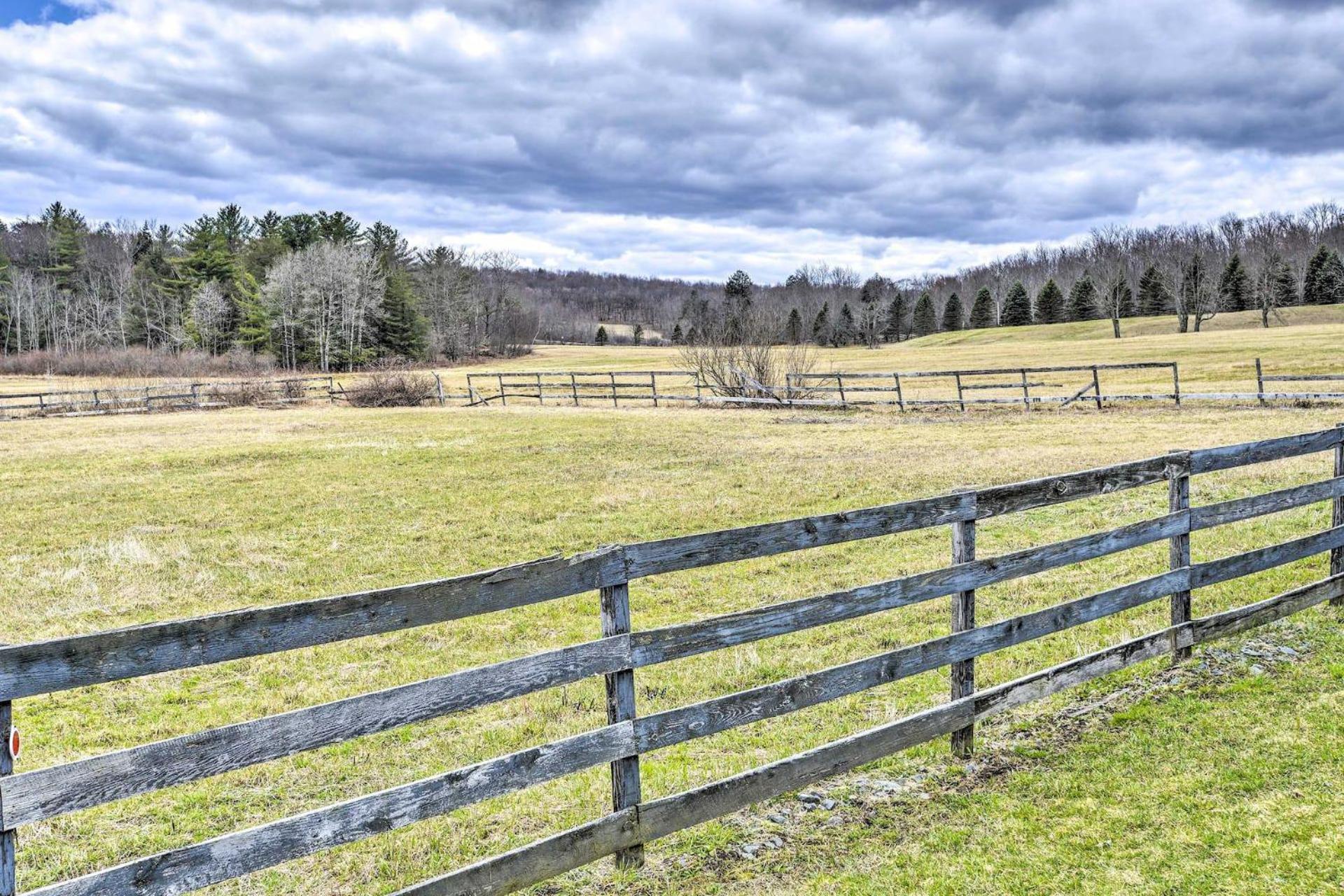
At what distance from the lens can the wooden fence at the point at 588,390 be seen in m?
38.0

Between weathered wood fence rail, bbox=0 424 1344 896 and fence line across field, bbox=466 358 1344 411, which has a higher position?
fence line across field, bbox=466 358 1344 411

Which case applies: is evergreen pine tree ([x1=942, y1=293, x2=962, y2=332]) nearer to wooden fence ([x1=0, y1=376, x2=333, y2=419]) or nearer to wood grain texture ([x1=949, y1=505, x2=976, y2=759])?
wooden fence ([x1=0, y1=376, x2=333, y2=419])

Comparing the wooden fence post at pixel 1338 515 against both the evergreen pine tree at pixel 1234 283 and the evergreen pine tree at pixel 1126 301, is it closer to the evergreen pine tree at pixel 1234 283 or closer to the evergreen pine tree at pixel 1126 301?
the evergreen pine tree at pixel 1126 301

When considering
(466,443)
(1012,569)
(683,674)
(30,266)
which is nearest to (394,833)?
(683,674)

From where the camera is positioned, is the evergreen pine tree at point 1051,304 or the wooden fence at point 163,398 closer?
the wooden fence at point 163,398

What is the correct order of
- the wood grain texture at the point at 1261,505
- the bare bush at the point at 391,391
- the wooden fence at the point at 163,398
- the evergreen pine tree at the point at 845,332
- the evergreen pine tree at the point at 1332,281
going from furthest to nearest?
the evergreen pine tree at the point at 845,332 < the evergreen pine tree at the point at 1332,281 < the bare bush at the point at 391,391 < the wooden fence at the point at 163,398 < the wood grain texture at the point at 1261,505

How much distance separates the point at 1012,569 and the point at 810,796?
1760 mm

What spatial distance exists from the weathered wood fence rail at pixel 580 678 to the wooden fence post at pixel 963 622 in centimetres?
1

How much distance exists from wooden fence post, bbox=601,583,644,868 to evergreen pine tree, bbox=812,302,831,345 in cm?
10847

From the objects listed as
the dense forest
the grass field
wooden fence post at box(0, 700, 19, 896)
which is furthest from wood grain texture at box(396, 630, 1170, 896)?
the dense forest

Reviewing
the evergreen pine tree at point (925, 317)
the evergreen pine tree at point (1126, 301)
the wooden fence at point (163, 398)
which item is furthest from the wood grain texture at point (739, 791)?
the evergreen pine tree at point (925, 317)

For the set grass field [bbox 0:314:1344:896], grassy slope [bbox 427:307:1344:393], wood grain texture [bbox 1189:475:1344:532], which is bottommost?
grass field [bbox 0:314:1344:896]

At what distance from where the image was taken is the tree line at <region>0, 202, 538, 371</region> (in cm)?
7825

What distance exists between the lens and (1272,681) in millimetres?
5781
